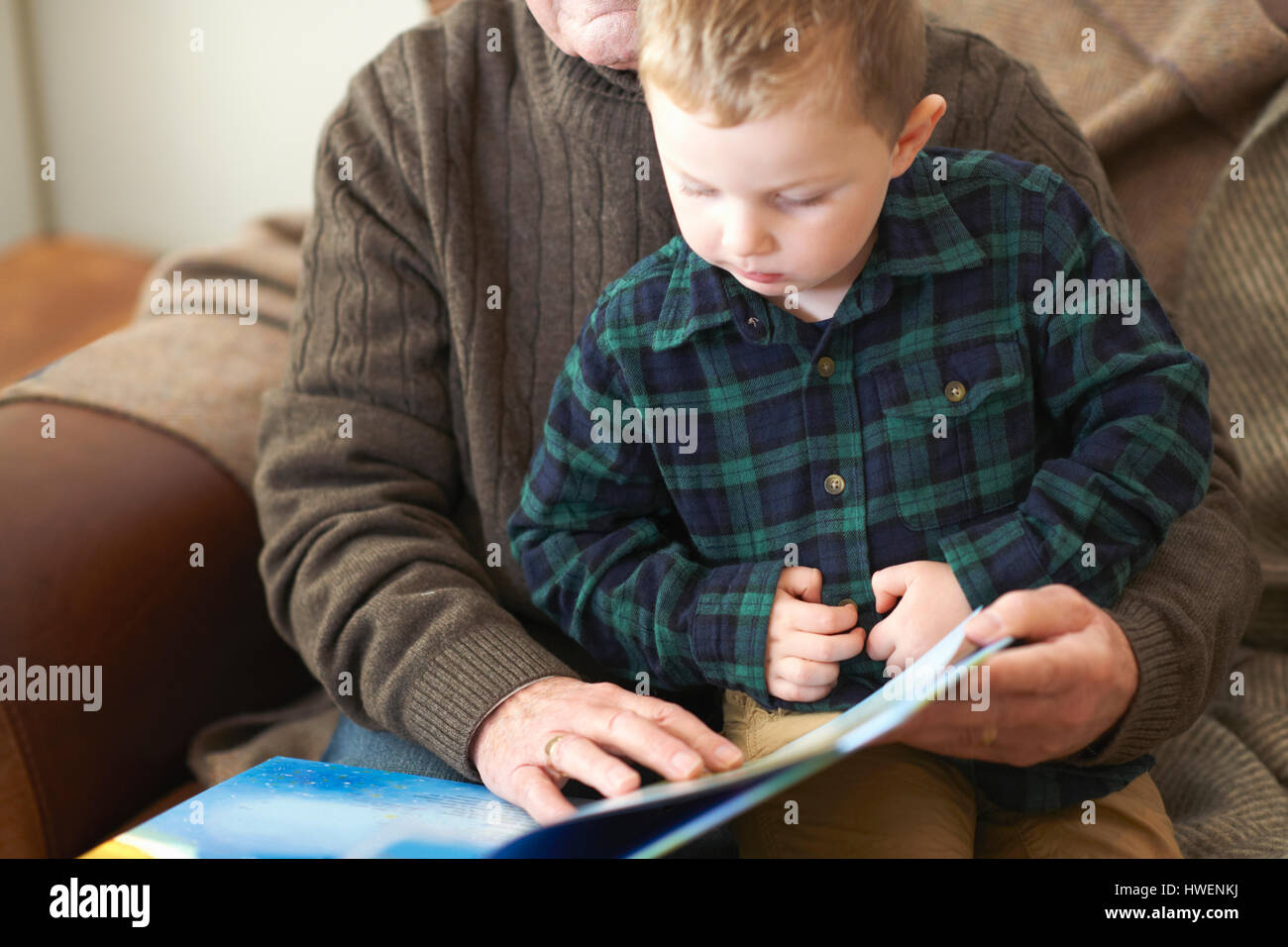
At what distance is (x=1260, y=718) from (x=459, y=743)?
0.75 meters

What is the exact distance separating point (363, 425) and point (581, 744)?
1.39 feet

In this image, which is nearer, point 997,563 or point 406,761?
point 997,563

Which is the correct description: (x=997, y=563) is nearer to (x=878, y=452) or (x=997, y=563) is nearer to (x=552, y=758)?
(x=878, y=452)

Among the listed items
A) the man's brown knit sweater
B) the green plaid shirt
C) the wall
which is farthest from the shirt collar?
the wall

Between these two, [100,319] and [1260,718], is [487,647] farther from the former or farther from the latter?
[100,319]

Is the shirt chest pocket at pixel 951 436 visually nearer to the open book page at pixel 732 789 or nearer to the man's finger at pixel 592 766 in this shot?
the open book page at pixel 732 789

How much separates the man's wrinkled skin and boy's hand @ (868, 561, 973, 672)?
0.06 meters

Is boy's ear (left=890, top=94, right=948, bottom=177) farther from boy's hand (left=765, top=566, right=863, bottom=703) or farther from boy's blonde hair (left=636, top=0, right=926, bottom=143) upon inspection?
boy's hand (left=765, top=566, right=863, bottom=703)

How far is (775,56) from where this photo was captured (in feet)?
2.31

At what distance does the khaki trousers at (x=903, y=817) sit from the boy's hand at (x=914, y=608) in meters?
0.08

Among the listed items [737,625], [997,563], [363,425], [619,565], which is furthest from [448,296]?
[997,563]

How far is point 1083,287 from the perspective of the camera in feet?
2.83

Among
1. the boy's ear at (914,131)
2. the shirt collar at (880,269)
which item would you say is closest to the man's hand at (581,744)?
the shirt collar at (880,269)

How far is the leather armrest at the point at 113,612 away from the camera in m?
1.11
